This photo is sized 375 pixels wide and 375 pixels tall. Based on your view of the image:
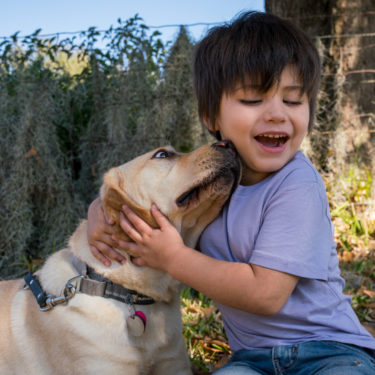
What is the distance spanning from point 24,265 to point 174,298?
2599mm

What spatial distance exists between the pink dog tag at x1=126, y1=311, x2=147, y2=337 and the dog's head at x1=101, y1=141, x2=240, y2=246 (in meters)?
0.36

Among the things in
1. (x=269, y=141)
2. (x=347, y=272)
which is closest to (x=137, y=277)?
(x=269, y=141)

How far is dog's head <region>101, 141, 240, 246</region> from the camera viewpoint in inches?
80.8

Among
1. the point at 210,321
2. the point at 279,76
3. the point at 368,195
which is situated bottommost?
the point at 210,321

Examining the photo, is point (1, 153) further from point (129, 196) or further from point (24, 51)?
point (129, 196)

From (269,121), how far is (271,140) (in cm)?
13

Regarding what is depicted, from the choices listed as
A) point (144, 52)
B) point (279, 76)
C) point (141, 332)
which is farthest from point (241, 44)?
point (144, 52)

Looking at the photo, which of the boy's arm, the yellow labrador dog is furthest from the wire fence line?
the boy's arm

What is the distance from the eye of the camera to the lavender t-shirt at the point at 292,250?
1856 mm

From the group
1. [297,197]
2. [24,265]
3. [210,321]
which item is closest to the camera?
[297,197]

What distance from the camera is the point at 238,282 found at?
6.00ft

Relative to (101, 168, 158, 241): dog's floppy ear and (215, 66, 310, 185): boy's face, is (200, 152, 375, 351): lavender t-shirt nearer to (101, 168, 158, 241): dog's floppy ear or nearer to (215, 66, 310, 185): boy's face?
(215, 66, 310, 185): boy's face

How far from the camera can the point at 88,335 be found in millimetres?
2055

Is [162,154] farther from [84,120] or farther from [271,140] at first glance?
[84,120]
